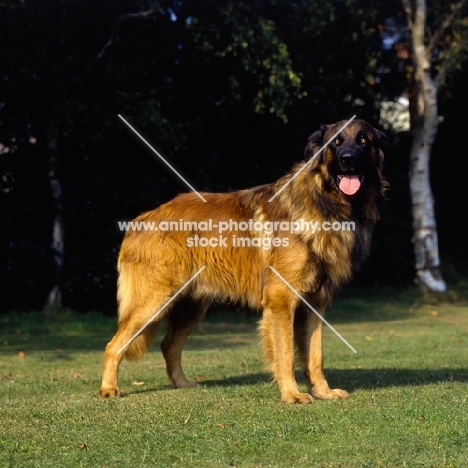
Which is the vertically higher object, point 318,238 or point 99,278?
point 318,238

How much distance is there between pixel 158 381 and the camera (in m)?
9.24

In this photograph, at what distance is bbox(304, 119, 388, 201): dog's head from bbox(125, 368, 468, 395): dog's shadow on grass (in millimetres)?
1871

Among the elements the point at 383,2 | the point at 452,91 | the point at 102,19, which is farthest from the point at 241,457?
the point at 452,91

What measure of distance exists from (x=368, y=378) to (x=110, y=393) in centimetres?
257

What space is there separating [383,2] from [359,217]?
1439 cm

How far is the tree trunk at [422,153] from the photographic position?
19812 millimetres

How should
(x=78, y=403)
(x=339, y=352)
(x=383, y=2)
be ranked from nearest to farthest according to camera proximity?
1. (x=78, y=403)
2. (x=339, y=352)
3. (x=383, y=2)

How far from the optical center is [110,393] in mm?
7875

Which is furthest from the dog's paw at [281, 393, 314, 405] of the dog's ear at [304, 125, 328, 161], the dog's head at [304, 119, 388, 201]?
the dog's ear at [304, 125, 328, 161]

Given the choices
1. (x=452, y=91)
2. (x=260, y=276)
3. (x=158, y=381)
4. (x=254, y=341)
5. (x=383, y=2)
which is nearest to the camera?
(x=260, y=276)

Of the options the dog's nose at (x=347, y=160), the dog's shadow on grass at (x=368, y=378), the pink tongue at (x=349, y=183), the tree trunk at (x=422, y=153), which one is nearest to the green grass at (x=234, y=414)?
the dog's shadow on grass at (x=368, y=378)

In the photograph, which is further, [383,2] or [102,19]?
[383,2]

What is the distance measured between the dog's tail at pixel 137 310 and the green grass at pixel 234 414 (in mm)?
456

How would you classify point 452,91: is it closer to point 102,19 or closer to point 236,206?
point 102,19
